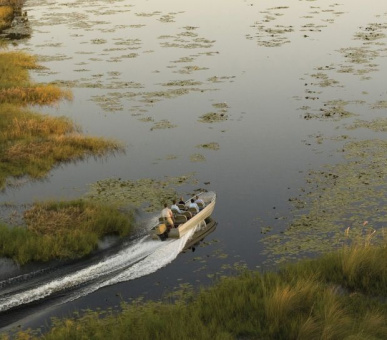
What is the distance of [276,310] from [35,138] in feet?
69.3

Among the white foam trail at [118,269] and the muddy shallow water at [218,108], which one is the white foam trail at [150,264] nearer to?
the white foam trail at [118,269]

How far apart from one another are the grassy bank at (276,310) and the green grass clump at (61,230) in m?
3.93

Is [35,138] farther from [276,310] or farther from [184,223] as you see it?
[276,310]

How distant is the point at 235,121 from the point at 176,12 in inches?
1837

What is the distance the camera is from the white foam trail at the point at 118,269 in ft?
60.5

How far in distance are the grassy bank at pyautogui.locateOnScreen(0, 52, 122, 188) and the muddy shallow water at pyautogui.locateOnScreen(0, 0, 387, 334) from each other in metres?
0.86

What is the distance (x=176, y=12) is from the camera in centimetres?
7825

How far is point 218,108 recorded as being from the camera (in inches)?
1492

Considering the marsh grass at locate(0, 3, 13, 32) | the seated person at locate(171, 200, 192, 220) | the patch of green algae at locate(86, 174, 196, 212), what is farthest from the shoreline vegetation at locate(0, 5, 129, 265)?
the marsh grass at locate(0, 3, 13, 32)

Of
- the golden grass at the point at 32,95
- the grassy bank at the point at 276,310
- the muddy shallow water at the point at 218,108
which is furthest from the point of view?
the golden grass at the point at 32,95

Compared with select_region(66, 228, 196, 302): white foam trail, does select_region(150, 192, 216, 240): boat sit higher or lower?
higher

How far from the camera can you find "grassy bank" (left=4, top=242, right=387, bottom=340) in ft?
45.2

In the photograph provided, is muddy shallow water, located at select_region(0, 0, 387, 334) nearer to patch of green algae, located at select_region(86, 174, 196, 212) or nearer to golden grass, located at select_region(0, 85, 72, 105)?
patch of green algae, located at select_region(86, 174, 196, 212)

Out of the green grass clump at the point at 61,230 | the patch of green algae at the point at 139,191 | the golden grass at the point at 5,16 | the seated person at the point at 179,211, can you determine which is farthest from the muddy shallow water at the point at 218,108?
the golden grass at the point at 5,16
